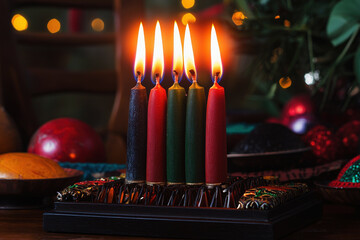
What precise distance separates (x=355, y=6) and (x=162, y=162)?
0.73m

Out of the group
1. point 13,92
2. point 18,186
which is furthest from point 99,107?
point 18,186

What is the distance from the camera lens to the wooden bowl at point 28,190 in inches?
26.4

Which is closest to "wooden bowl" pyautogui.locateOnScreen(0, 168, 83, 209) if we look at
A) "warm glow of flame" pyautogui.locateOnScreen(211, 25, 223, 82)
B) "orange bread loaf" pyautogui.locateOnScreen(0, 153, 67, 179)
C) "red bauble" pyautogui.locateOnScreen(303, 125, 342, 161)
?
"orange bread loaf" pyautogui.locateOnScreen(0, 153, 67, 179)

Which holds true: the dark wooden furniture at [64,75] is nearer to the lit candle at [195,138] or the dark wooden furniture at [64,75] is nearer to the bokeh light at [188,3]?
the lit candle at [195,138]

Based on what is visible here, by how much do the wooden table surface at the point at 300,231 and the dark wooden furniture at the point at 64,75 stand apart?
687 mm

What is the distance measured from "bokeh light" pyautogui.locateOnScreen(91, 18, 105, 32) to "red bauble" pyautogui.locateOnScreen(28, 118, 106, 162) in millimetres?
1638

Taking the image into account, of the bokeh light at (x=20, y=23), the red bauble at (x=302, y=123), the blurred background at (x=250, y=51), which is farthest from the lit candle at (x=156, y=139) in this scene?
the bokeh light at (x=20, y=23)

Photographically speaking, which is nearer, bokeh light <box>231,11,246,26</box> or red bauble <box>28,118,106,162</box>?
red bauble <box>28,118,106,162</box>

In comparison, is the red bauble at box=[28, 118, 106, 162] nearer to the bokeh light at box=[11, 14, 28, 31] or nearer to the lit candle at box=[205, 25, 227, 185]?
the lit candle at box=[205, 25, 227, 185]

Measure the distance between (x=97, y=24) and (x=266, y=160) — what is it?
6.49 feet

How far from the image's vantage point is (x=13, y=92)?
143 centimetres

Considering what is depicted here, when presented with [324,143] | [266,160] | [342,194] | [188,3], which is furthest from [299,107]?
[188,3]

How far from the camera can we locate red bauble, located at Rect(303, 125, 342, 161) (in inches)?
37.7

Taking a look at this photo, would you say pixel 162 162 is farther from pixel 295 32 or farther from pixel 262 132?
pixel 295 32
